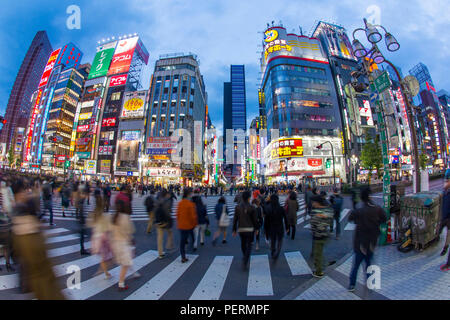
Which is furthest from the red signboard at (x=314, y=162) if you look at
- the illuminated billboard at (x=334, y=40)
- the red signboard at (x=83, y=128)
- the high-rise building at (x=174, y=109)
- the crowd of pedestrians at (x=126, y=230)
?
the red signboard at (x=83, y=128)

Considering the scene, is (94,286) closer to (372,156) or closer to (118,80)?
(372,156)

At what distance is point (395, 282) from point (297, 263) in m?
1.97

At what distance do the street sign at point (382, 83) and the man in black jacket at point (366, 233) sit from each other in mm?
4807

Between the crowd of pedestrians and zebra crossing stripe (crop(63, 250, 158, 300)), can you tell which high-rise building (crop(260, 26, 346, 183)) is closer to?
the crowd of pedestrians

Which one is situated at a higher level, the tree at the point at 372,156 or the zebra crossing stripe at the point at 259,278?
the tree at the point at 372,156

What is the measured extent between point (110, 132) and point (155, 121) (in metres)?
15.3

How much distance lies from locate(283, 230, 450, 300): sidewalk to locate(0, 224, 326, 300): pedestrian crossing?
56cm

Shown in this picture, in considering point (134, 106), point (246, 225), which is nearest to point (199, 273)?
point (246, 225)

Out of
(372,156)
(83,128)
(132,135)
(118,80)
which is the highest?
(118,80)

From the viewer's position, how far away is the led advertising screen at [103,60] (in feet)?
203

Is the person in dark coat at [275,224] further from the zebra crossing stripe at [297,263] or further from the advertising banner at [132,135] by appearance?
the advertising banner at [132,135]

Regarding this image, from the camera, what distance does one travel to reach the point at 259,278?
→ 13.7 feet
